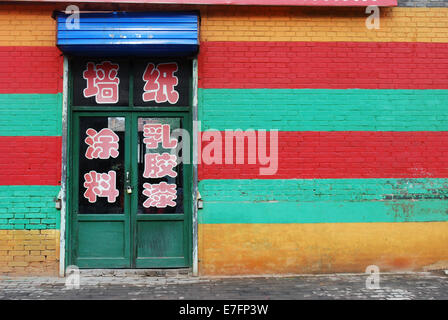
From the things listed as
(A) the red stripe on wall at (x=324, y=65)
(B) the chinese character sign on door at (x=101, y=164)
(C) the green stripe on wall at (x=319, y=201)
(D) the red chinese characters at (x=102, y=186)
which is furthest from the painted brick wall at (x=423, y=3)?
(D) the red chinese characters at (x=102, y=186)

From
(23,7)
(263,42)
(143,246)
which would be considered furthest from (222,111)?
(23,7)

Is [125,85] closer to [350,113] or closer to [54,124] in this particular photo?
[54,124]

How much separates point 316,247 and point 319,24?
3.41m

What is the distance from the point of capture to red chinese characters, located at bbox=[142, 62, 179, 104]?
6.51 m

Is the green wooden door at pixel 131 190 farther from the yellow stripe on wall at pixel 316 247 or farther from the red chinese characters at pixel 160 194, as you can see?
the yellow stripe on wall at pixel 316 247

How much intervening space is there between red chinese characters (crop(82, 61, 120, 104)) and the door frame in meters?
0.19

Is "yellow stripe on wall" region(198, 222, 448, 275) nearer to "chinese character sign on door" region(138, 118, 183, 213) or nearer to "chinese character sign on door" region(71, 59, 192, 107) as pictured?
"chinese character sign on door" region(138, 118, 183, 213)

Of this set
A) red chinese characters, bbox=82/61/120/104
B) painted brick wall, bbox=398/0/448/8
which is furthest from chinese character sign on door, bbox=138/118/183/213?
painted brick wall, bbox=398/0/448/8

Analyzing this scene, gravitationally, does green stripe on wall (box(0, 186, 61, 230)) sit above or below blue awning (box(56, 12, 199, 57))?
below

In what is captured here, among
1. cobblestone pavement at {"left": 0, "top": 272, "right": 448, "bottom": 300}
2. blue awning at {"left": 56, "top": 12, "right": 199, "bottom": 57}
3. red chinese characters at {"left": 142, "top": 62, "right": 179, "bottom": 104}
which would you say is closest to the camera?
cobblestone pavement at {"left": 0, "top": 272, "right": 448, "bottom": 300}
